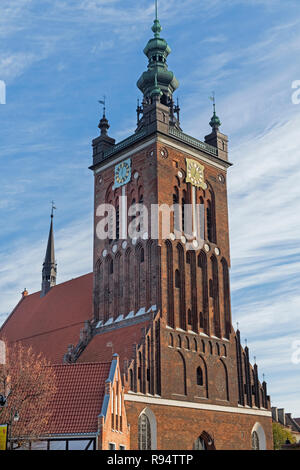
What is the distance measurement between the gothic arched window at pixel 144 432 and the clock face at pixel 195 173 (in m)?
17.9

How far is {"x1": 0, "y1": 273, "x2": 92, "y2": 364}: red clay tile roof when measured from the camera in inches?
2034

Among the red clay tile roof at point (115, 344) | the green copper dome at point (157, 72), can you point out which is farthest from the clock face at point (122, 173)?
the red clay tile roof at point (115, 344)

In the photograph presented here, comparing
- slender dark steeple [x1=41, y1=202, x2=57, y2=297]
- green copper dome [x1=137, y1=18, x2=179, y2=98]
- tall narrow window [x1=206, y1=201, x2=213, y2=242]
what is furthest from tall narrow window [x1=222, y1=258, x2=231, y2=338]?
slender dark steeple [x1=41, y1=202, x2=57, y2=297]

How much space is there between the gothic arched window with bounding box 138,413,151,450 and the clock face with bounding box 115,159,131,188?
18.1 metres

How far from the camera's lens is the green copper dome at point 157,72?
5606 cm

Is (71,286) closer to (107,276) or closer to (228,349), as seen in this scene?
(107,276)

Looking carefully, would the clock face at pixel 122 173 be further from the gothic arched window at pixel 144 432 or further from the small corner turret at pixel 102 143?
the gothic arched window at pixel 144 432

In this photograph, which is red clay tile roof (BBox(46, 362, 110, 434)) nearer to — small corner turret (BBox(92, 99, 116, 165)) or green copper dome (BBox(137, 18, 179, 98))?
small corner turret (BBox(92, 99, 116, 165))

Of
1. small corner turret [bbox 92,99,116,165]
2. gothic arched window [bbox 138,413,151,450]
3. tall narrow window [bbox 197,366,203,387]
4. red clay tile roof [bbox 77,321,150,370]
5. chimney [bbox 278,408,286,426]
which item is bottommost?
gothic arched window [bbox 138,413,151,450]

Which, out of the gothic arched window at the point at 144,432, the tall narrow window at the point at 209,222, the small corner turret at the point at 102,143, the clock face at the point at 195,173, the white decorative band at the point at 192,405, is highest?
the small corner turret at the point at 102,143

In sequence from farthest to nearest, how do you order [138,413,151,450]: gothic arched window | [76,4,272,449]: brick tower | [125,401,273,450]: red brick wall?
[76,4,272,449]: brick tower
[125,401,273,450]: red brick wall
[138,413,151,450]: gothic arched window

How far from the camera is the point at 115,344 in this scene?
45.0 m

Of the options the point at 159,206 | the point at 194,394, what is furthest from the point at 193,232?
the point at 194,394

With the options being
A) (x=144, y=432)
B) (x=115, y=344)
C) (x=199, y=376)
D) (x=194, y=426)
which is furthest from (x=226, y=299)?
(x=144, y=432)
